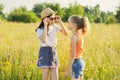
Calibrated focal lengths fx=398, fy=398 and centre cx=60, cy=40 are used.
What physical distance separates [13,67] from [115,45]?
11.5ft

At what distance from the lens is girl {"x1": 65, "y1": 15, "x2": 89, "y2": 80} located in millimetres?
5254

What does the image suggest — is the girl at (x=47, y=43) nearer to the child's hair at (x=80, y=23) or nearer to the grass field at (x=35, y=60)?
the child's hair at (x=80, y=23)

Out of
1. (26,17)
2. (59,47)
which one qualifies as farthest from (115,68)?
(26,17)

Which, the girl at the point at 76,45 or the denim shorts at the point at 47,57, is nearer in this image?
the girl at the point at 76,45

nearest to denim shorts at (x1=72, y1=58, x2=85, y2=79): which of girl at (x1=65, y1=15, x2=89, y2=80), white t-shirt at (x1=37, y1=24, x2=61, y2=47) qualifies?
girl at (x1=65, y1=15, x2=89, y2=80)

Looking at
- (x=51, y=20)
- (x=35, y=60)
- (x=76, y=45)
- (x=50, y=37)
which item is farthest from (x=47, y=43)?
(x=35, y=60)

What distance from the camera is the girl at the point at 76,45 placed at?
17.2 ft

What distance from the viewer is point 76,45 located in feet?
17.4

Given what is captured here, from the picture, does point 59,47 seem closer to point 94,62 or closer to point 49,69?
point 94,62

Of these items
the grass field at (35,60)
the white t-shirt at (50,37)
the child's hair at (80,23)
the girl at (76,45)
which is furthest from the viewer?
the grass field at (35,60)

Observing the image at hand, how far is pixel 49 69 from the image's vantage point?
5941 millimetres

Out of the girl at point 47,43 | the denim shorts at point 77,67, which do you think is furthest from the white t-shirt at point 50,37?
the denim shorts at point 77,67

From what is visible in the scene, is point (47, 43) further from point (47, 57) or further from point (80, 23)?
point (80, 23)

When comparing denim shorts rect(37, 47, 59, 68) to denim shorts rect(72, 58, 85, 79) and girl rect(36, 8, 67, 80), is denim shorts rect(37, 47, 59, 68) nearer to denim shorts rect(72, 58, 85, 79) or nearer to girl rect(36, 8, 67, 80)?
girl rect(36, 8, 67, 80)
